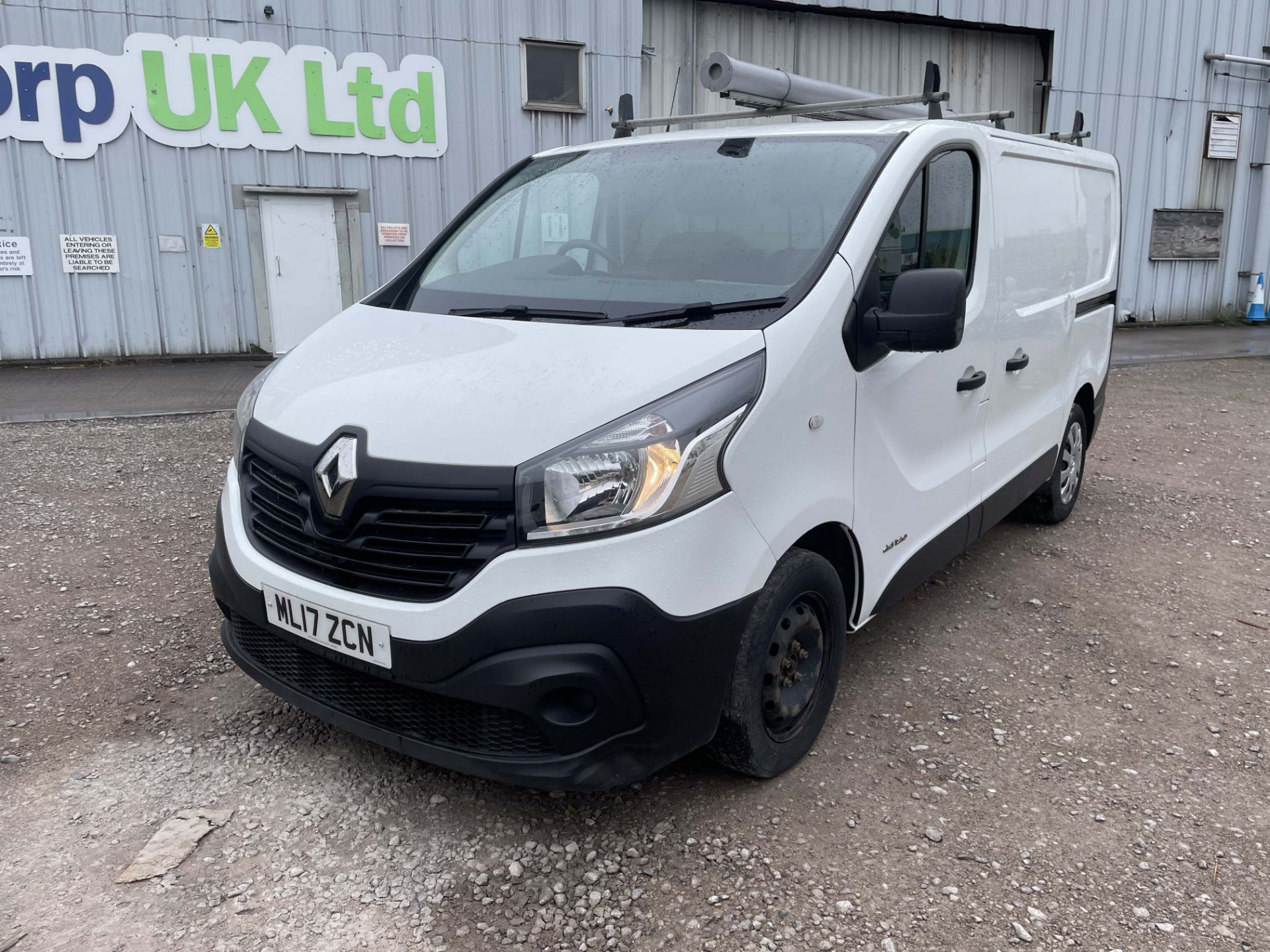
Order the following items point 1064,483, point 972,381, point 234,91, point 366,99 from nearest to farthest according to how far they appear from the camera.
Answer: point 972,381 < point 1064,483 < point 234,91 < point 366,99

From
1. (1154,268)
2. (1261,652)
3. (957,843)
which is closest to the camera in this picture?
(957,843)

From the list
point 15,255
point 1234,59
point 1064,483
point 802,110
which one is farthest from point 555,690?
point 1234,59

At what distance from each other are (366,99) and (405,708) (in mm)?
9769

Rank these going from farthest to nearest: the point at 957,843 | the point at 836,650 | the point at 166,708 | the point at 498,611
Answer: the point at 166,708 < the point at 836,650 < the point at 957,843 < the point at 498,611

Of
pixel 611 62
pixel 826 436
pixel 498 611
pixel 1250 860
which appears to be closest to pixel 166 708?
pixel 498 611

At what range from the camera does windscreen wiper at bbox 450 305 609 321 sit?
2.80 metres

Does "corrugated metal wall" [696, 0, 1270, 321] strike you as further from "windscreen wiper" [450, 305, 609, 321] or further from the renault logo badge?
the renault logo badge

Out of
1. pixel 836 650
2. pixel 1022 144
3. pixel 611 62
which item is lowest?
pixel 836 650

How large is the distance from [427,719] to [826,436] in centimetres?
131

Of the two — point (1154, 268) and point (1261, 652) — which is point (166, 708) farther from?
point (1154, 268)

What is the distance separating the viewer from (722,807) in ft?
8.91

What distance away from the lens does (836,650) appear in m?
2.95

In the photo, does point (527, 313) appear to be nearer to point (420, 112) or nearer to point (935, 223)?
point (935, 223)

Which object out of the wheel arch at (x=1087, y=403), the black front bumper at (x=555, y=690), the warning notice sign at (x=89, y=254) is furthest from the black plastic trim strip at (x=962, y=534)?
the warning notice sign at (x=89, y=254)
